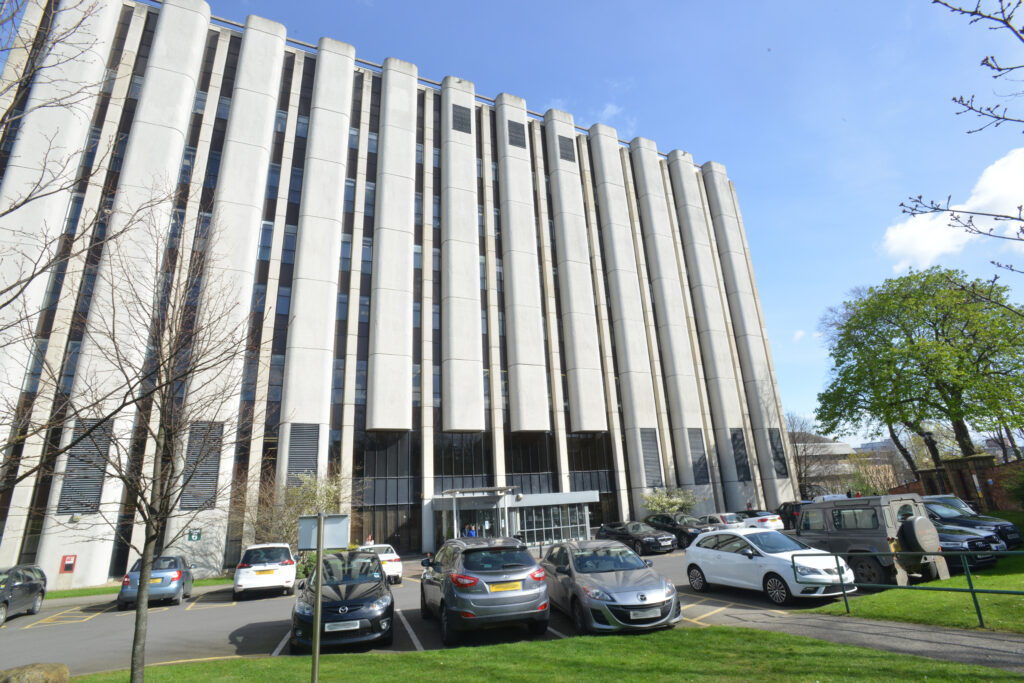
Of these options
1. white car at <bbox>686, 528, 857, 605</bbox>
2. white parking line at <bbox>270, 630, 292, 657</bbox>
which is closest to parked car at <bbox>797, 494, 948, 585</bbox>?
white car at <bbox>686, 528, 857, 605</bbox>

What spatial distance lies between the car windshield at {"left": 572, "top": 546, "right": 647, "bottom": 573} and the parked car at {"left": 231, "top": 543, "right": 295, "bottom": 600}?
10505 millimetres

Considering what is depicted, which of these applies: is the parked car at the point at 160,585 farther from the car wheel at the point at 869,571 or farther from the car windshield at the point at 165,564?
the car wheel at the point at 869,571

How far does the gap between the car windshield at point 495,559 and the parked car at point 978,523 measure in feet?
43.6

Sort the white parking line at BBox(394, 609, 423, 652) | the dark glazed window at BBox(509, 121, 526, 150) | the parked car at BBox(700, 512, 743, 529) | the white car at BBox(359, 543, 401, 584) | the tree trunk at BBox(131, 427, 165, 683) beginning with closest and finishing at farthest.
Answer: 1. the tree trunk at BBox(131, 427, 165, 683)
2. the white parking line at BBox(394, 609, 423, 652)
3. the white car at BBox(359, 543, 401, 584)
4. the parked car at BBox(700, 512, 743, 529)
5. the dark glazed window at BBox(509, 121, 526, 150)

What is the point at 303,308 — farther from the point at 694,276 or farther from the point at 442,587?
the point at 694,276

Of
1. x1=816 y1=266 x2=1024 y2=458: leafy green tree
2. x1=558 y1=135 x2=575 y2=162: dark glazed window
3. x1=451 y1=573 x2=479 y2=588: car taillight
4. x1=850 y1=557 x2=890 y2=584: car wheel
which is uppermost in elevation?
x1=558 y1=135 x2=575 y2=162: dark glazed window

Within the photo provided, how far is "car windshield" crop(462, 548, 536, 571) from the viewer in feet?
30.3

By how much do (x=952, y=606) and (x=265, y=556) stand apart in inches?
678

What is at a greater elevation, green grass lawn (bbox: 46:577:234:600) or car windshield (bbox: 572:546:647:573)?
car windshield (bbox: 572:546:647:573)

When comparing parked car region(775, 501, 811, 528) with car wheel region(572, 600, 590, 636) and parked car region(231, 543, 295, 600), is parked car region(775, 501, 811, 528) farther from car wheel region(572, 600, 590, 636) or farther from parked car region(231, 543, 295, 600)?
parked car region(231, 543, 295, 600)

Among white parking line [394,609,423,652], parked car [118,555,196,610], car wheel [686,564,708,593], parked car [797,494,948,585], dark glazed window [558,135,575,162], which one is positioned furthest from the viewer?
dark glazed window [558,135,575,162]

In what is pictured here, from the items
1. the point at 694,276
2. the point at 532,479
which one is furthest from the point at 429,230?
the point at 694,276

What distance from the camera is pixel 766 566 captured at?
10.7 metres

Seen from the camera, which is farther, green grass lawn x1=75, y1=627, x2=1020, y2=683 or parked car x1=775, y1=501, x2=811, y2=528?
parked car x1=775, y1=501, x2=811, y2=528
